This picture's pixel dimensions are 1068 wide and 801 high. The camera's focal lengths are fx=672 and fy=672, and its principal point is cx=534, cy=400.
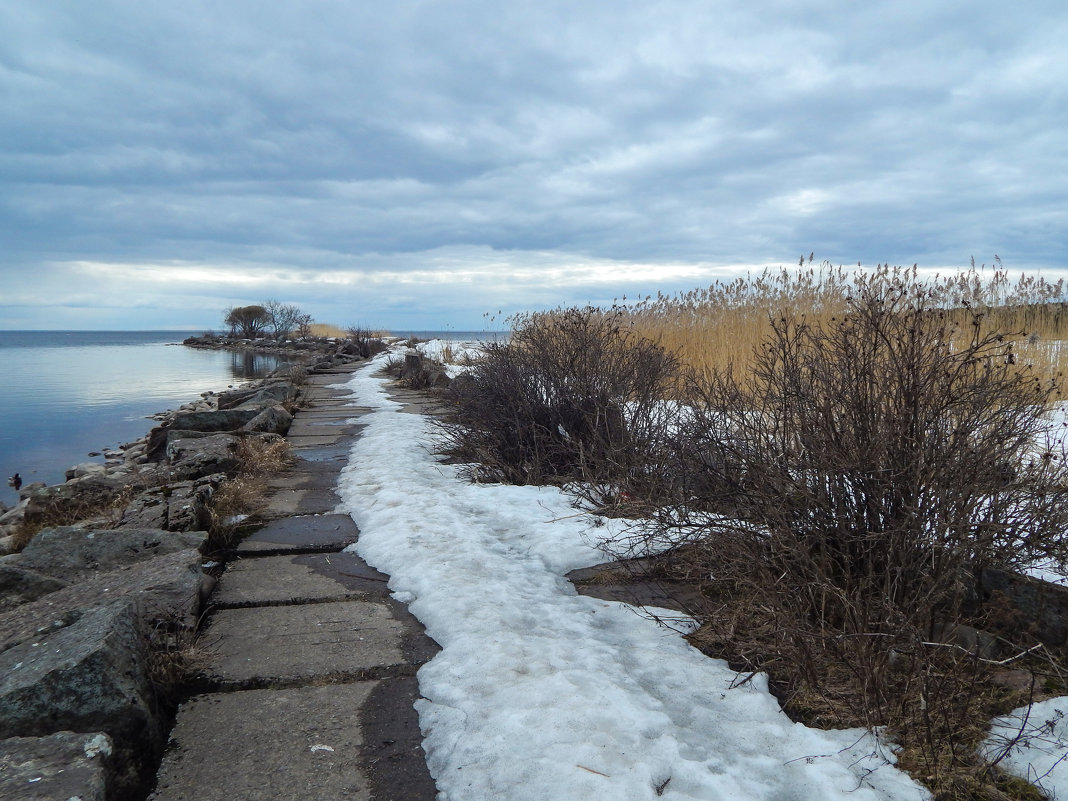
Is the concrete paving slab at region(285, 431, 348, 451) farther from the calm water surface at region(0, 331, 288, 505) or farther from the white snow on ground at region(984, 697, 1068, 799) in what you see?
the white snow on ground at region(984, 697, 1068, 799)

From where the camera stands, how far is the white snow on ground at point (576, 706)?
183 centimetres

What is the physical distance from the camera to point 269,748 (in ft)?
6.72

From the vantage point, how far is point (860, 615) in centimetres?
212

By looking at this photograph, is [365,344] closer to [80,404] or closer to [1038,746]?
[80,404]

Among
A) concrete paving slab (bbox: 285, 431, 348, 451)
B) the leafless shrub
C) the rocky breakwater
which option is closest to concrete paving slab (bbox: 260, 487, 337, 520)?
the rocky breakwater

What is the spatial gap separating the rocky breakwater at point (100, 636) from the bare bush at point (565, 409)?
7.02ft

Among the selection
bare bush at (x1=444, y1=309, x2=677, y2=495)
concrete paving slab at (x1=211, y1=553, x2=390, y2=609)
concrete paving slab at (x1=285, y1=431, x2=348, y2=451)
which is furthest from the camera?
concrete paving slab at (x1=285, y1=431, x2=348, y2=451)

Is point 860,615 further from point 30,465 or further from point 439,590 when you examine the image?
A: point 30,465

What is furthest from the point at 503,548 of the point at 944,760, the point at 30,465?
the point at 30,465

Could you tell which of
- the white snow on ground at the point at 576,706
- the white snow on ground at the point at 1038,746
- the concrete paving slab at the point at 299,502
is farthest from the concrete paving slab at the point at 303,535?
the white snow on ground at the point at 1038,746

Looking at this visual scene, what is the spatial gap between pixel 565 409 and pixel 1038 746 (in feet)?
12.9

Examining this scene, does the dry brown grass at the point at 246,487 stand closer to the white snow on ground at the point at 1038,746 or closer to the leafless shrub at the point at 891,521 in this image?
the leafless shrub at the point at 891,521

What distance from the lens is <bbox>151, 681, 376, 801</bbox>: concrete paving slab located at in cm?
188

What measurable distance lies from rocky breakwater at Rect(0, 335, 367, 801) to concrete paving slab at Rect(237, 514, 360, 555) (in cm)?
24
